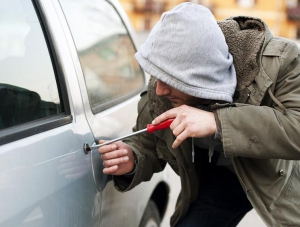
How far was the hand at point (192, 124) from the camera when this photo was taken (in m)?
1.85

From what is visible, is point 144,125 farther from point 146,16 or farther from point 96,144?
point 146,16

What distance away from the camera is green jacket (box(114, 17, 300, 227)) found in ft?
6.07

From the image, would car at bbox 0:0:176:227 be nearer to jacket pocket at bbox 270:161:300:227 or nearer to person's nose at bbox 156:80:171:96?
person's nose at bbox 156:80:171:96

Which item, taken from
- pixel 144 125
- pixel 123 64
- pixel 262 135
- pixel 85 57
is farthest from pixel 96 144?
pixel 123 64

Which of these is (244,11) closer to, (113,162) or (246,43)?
(246,43)

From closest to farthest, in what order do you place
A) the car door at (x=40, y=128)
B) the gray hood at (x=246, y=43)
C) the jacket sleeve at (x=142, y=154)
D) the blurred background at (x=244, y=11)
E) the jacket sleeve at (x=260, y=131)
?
1. the car door at (x=40, y=128)
2. the jacket sleeve at (x=260, y=131)
3. the gray hood at (x=246, y=43)
4. the jacket sleeve at (x=142, y=154)
5. the blurred background at (x=244, y=11)

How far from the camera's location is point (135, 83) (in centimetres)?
320

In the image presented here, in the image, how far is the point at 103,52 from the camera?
9.04ft

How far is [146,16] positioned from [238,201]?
113 ft

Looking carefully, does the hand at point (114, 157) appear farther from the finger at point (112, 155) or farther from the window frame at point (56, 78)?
the window frame at point (56, 78)

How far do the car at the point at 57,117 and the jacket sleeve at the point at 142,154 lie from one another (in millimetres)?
75

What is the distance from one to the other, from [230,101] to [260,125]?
163 mm

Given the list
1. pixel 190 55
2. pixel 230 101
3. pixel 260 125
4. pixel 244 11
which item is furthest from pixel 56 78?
pixel 244 11

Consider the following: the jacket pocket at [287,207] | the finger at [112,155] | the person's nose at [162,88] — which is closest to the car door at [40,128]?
the finger at [112,155]
